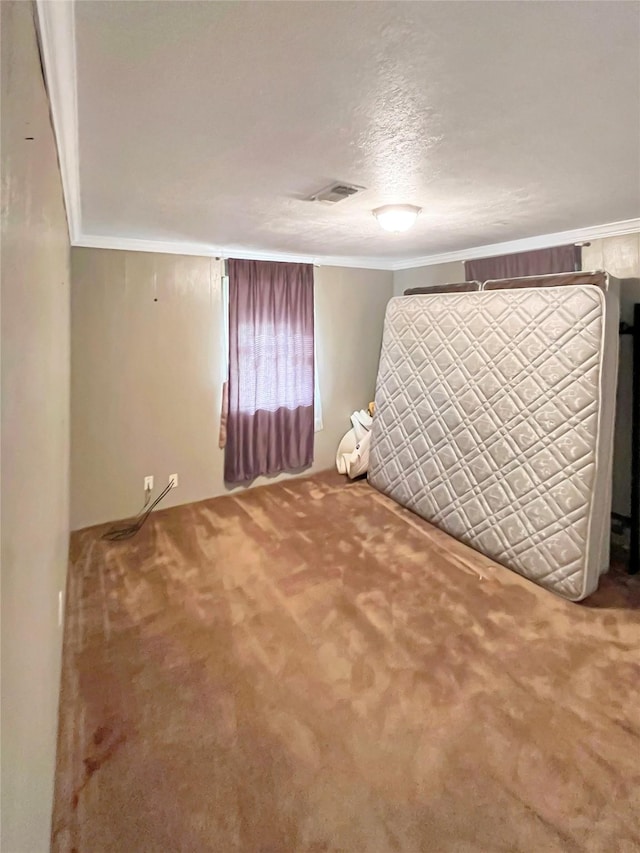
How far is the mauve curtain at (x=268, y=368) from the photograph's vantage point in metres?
3.97

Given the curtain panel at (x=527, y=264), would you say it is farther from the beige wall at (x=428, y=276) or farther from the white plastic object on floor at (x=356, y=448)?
the white plastic object on floor at (x=356, y=448)

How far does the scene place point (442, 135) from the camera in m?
1.56

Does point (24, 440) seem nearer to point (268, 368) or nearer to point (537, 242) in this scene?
point (268, 368)

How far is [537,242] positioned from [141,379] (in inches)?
125

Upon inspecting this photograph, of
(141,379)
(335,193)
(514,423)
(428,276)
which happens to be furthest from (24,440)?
(428,276)

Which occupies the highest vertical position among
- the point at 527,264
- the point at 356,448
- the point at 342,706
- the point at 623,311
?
the point at 527,264

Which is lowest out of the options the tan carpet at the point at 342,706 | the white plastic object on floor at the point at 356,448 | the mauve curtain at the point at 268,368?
the tan carpet at the point at 342,706

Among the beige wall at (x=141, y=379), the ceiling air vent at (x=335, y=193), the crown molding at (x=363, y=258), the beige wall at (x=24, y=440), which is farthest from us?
the beige wall at (x=141, y=379)

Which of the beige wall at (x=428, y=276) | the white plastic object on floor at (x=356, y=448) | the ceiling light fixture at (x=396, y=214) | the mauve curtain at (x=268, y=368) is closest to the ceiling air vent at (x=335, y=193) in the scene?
the ceiling light fixture at (x=396, y=214)

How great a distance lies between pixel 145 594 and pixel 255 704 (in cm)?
108

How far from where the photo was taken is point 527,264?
3.47 metres

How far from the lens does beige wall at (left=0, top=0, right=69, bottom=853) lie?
0.72 m

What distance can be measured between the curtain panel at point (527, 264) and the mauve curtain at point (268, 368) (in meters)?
1.49

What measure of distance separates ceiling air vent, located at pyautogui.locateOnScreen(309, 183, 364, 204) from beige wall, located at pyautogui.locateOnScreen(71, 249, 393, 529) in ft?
6.05
